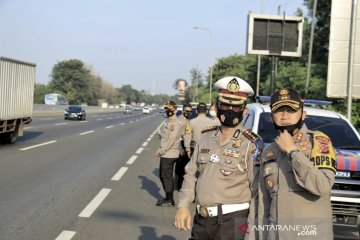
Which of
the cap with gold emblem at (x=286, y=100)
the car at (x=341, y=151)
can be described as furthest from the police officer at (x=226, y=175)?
the car at (x=341, y=151)

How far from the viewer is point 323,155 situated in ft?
8.18

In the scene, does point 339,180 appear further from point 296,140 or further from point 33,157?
point 33,157

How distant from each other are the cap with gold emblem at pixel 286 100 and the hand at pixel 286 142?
0.19m

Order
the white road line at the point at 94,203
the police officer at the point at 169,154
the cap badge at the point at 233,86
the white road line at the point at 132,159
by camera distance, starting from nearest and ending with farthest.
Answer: the cap badge at the point at 233,86 → the white road line at the point at 94,203 → the police officer at the point at 169,154 → the white road line at the point at 132,159

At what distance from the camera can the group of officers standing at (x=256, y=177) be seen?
2.48m

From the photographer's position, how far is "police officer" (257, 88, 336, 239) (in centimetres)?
243

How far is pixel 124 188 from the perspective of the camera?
952cm

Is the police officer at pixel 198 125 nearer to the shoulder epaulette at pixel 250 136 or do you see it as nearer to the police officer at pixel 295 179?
the shoulder epaulette at pixel 250 136

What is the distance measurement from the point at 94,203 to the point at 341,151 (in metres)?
4.04

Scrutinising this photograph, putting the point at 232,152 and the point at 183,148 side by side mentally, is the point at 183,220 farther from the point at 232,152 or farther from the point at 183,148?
the point at 183,148

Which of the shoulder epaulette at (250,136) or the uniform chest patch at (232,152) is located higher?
the shoulder epaulette at (250,136)

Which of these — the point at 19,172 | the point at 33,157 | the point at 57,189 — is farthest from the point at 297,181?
the point at 33,157

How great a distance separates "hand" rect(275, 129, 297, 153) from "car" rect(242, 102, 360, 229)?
3.19 meters

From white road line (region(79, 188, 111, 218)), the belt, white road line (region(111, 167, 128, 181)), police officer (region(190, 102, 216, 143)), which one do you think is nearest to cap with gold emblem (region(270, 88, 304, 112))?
the belt
